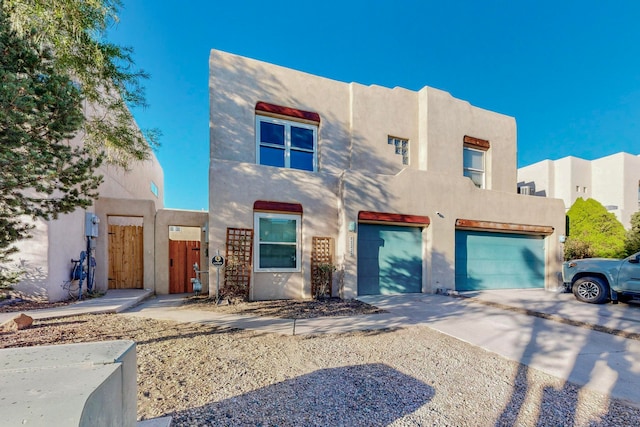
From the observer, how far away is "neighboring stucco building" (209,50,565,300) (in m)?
Result: 8.31

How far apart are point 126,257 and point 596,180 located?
3214 cm

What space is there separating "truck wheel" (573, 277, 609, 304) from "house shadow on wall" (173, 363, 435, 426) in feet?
24.9

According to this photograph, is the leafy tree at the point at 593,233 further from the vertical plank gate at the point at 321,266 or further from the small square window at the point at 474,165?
the vertical plank gate at the point at 321,266

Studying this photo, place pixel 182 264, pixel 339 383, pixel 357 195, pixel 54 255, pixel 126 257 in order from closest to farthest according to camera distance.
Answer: pixel 339 383 < pixel 54 255 < pixel 357 195 < pixel 126 257 < pixel 182 264

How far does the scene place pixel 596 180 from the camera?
76.1 ft

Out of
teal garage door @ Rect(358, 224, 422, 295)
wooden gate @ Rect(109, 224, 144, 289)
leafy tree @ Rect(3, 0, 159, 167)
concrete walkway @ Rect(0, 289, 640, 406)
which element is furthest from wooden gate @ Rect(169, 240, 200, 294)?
teal garage door @ Rect(358, 224, 422, 295)

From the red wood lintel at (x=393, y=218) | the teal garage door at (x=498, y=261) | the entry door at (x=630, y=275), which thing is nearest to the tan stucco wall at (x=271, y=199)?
the red wood lintel at (x=393, y=218)

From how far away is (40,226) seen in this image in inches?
268

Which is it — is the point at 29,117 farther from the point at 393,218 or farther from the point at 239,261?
the point at 393,218

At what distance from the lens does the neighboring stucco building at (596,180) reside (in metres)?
21.7

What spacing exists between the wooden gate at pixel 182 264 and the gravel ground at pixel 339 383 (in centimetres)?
490

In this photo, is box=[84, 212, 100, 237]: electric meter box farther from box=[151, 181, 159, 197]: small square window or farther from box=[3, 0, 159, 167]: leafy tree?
box=[151, 181, 159, 197]: small square window

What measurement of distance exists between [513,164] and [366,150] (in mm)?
6893

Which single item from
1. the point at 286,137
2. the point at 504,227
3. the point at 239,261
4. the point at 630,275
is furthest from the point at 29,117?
the point at 504,227
